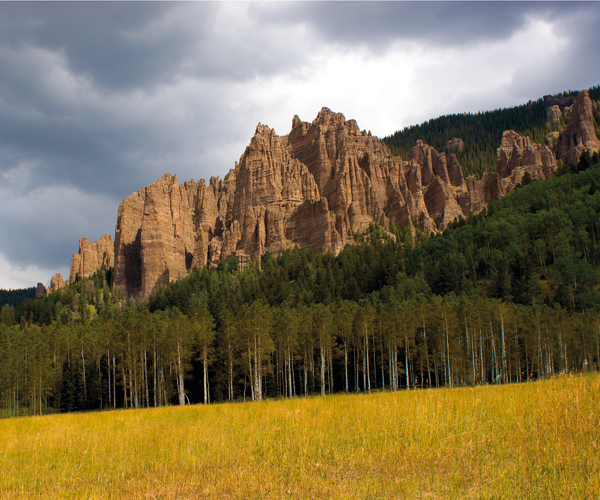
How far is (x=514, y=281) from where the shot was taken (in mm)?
75062

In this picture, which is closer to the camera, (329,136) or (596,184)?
(596,184)

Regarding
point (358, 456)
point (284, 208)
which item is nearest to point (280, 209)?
point (284, 208)

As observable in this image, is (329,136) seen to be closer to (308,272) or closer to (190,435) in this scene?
(308,272)

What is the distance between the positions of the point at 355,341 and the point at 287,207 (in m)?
120

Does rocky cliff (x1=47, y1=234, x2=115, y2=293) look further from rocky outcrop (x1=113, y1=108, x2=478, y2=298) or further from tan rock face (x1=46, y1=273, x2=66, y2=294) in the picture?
rocky outcrop (x1=113, y1=108, x2=478, y2=298)

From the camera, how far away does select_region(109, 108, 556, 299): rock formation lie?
15775 centimetres

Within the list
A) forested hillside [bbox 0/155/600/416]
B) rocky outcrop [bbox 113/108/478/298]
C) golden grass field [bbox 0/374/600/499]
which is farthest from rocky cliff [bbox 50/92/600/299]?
golden grass field [bbox 0/374/600/499]

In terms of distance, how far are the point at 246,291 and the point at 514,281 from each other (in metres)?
52.3

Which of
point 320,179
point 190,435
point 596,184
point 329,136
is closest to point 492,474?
point 190,435

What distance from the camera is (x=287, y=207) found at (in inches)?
6663

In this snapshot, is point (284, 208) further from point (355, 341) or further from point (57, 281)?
point (355, 341)

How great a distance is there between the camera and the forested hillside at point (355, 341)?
46344 mm

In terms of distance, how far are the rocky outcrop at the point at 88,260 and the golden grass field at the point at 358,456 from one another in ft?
623

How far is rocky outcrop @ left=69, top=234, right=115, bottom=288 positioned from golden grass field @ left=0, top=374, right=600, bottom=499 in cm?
18986
